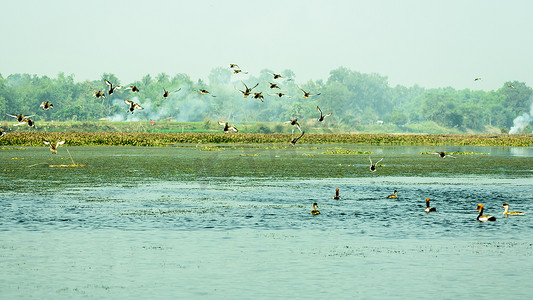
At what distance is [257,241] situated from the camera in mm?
23453

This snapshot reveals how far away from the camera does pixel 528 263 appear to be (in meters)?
20.3

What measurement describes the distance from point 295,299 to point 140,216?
13814 mm

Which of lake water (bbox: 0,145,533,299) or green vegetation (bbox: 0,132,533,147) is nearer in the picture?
lake water (bbox: 0,145,533,299)

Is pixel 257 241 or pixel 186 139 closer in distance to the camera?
pixel 257 241

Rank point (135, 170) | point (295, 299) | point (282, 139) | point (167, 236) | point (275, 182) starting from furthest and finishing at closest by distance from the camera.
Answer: point (282, 139)
point (135, 170)
point (275, 182)
point (167, 236)
point (295, 299)

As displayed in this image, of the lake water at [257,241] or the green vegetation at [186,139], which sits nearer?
the lake water at [257,241]

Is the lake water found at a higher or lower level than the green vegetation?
lower

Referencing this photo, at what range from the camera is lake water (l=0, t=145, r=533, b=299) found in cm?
1755

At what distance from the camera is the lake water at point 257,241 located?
A: 1755 cm

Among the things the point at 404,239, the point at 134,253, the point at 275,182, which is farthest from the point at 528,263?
the point at 275,182

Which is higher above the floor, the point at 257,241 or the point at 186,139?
the point at 186,139

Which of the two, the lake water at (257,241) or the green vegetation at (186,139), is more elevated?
the green vegetation at (186,139)

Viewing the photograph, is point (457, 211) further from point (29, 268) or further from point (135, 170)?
point (135, 170)

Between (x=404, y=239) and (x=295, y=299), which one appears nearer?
(x=295, y=299)
